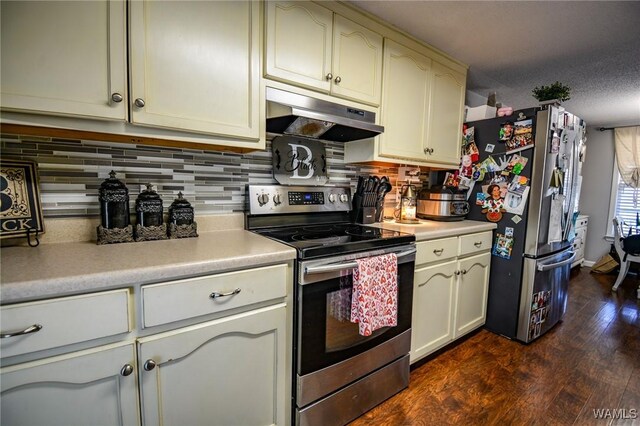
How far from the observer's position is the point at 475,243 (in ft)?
7.07

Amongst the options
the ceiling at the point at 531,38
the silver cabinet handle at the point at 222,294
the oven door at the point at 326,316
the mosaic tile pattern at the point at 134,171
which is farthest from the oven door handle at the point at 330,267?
the ceiling at the point at 531,38

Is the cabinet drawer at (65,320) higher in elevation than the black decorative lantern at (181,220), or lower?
lower

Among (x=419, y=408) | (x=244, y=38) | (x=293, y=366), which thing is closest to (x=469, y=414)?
(x=419, y=408)

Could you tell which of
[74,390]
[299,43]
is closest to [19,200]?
[74,390]

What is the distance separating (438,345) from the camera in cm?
197

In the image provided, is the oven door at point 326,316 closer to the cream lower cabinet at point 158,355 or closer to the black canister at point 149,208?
the cream lower cabinet at point 158,355

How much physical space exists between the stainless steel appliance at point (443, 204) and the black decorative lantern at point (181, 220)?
173 centimetres

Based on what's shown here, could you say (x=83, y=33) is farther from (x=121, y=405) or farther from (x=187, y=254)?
(x=121, y=405)

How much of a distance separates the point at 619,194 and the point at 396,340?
Result: 479 cm

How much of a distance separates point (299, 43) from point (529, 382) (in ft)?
7.60

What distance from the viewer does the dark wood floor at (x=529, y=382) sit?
1530 mm

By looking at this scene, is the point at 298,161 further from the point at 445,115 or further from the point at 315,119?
the point at 445,115

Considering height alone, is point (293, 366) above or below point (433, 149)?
below

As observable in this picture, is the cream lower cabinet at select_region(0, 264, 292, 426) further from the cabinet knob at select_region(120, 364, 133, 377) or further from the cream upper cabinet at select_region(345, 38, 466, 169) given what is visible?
the cream upper cabinet at select_region(345, 38, 466, 169)
